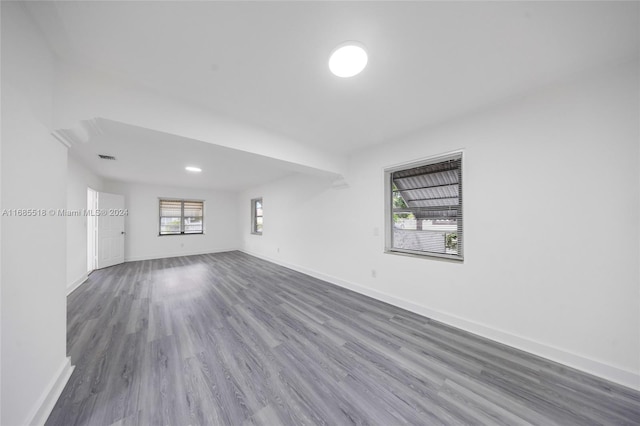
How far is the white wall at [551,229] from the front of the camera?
1545 millimetres

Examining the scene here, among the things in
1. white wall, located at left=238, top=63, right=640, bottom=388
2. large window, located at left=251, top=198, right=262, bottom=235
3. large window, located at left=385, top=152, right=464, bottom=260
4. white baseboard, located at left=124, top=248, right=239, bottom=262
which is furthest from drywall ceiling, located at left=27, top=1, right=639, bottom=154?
white baseboard, located at left=124, top=248, right=239, bottom=262

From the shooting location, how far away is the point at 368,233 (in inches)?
128

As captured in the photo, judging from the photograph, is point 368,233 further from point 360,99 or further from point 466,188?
point 360,99

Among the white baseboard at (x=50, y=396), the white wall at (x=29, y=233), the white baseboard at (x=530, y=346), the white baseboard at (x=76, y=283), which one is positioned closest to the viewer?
the white wall at (x=29, y=233)

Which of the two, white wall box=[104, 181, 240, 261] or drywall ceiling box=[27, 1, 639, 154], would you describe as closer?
drywall ceiling box=[27, 1, 639, 154]

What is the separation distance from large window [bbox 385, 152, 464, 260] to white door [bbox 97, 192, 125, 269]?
6.66m

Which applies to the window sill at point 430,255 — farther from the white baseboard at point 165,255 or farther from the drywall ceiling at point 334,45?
the white baseboard at point 165,255

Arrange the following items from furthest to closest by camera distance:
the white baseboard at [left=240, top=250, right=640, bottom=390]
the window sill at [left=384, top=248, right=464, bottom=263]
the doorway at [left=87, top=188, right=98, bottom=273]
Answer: the doorway at [left=87, top=188, right=98, bottom=273] < the window sill at [left=384, top=248, right=464, bottom=263] < the white baseboard at [left=240, top=250, right=640, bottom=390]

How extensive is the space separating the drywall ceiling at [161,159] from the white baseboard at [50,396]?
1.90m

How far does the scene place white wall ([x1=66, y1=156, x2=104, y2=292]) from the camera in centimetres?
335

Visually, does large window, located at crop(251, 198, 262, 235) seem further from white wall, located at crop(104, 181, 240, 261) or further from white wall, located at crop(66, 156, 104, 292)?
white wall, located at crop(66, 156, 104, 292)

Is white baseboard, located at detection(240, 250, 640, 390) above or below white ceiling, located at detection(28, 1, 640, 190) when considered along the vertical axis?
below

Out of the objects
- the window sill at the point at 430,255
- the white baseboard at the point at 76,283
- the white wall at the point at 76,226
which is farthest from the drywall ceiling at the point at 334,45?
the white baseboard at the point at 76,283

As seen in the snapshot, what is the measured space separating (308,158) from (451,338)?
2.86 metres
